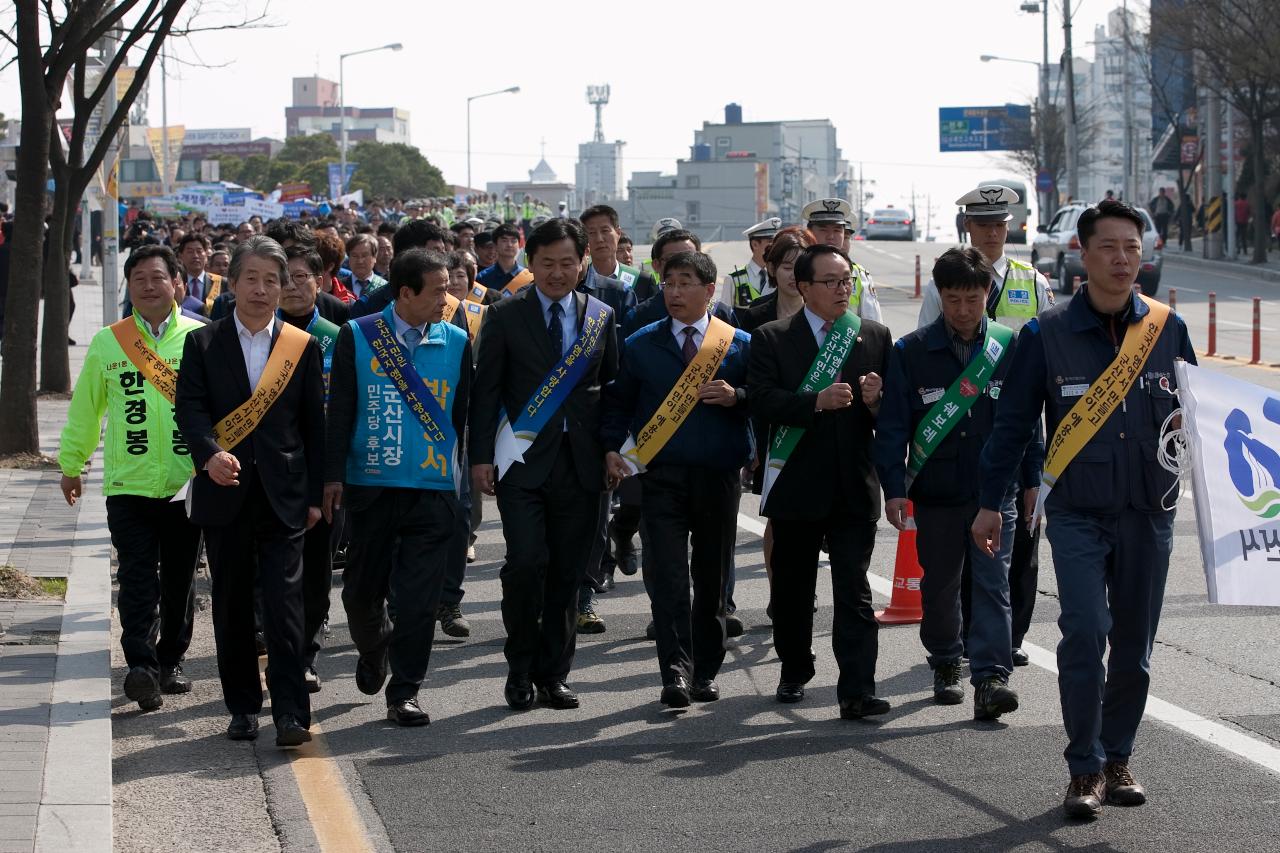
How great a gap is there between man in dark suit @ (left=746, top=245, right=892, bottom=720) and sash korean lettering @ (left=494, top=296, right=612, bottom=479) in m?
0.69

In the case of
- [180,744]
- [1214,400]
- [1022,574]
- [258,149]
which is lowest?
[180,744]

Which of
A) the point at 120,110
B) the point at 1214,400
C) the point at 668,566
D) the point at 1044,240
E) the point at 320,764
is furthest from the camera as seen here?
the point at 1044,240

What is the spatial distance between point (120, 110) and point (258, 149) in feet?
568

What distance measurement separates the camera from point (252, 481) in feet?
23.2

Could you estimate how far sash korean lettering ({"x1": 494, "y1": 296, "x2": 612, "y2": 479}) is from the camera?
7.42m

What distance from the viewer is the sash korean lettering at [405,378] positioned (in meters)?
7.28

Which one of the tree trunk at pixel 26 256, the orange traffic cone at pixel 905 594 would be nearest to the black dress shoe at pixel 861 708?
the orange traffic cone at pixel 905 594

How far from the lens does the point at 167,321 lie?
7.85 metres

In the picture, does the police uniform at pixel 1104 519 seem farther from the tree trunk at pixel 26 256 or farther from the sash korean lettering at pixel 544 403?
the tree trunk at pixel 26 256

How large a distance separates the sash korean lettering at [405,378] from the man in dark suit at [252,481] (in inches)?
11.8

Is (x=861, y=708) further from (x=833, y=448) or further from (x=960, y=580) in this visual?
(x=833, y=448)

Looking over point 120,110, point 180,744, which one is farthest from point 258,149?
point 180,744

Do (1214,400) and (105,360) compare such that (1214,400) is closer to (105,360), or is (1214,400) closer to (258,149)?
(105,360)

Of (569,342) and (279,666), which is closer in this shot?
(279,666)
